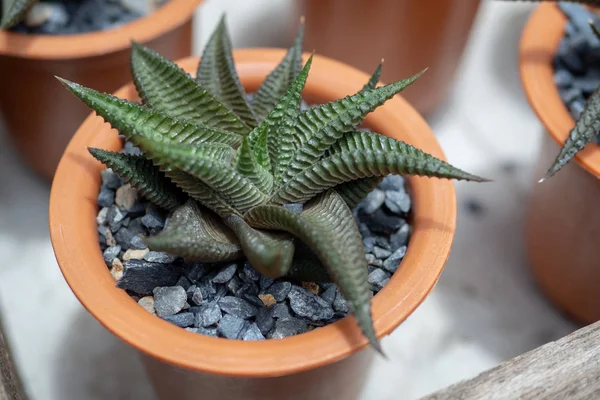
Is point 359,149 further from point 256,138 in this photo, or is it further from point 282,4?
point 282,4

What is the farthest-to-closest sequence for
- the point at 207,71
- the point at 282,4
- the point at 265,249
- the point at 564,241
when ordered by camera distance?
the point at 282,4 < the point at 564,241 < the point at 207,71 < the point at 265,249

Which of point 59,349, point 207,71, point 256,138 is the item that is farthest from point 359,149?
point 59,349

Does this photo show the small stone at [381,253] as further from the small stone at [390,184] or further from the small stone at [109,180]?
the small stone at [109,180]

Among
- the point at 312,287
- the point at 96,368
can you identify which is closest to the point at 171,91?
the point at 312,287

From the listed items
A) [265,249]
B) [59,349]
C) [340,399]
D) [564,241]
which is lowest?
[59,349]

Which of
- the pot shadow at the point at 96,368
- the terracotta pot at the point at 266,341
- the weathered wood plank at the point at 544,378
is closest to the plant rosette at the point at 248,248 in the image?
the terracotta pot at the point at 266,341

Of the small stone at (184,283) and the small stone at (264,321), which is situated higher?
the small stone at (184,283)
